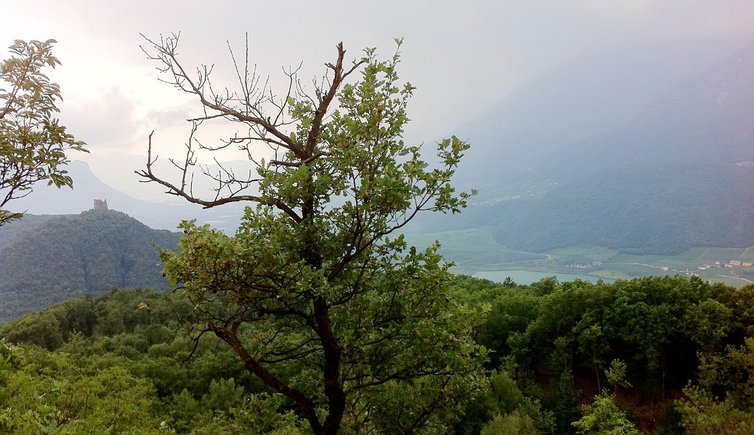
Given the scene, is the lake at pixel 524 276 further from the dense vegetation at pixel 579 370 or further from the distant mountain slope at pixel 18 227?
the distant mountain slope at pixel 18 227

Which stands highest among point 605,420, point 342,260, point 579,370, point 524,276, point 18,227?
point 18,227

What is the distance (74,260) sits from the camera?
267ft

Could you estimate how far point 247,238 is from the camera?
468 centimetres

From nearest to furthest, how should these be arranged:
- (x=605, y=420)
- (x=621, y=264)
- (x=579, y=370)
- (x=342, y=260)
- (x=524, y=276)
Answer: (x=342, y=260)
(x=605, y=420)
(x=579, y=370)
(x=524, y=276)
(x=621, y=264)

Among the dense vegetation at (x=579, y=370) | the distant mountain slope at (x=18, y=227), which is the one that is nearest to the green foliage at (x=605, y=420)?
the dense vegetation at (x=579, y=370)

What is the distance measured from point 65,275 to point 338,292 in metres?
95.8

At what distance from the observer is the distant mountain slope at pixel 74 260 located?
244 ft

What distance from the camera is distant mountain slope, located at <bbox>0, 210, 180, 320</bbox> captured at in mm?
74500

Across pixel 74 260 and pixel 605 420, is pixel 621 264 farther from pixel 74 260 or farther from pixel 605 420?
pixel 74 260

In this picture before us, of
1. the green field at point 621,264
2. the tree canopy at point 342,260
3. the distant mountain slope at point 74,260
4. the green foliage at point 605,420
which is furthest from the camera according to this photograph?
the green field at point 621,264

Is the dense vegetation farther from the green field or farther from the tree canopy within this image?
the green field

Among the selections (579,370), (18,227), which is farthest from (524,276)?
(18,227)

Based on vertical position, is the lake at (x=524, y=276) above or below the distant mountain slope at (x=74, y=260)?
below

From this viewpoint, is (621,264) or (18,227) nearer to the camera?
(18,227)
